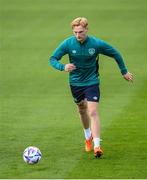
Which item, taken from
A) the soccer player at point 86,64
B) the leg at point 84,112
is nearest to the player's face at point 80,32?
the soccer player at point 86,64

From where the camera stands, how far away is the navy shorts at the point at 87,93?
14.1 m

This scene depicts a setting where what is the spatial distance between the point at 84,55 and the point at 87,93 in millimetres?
646

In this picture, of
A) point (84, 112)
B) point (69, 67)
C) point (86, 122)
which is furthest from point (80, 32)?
point (86, 122)

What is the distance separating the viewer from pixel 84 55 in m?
14.2

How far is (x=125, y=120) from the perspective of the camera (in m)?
17.0

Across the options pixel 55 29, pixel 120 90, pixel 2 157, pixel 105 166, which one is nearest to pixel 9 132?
pixel 2 157

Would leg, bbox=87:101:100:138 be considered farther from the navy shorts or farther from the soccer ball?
the soccer ball

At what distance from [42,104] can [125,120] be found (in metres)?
2.61

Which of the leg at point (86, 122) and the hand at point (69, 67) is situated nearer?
the hand at point (69, 67)

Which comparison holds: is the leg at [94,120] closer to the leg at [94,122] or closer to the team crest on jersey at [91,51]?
the leg at [94,122]

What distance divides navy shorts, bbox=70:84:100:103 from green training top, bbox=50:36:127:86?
0.07m

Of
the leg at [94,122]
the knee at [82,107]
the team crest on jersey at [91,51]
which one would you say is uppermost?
the team crest on jersey at [91,51]

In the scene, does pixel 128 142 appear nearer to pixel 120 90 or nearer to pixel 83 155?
pixel 83 155

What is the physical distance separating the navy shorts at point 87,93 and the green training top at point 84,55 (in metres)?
0.07
